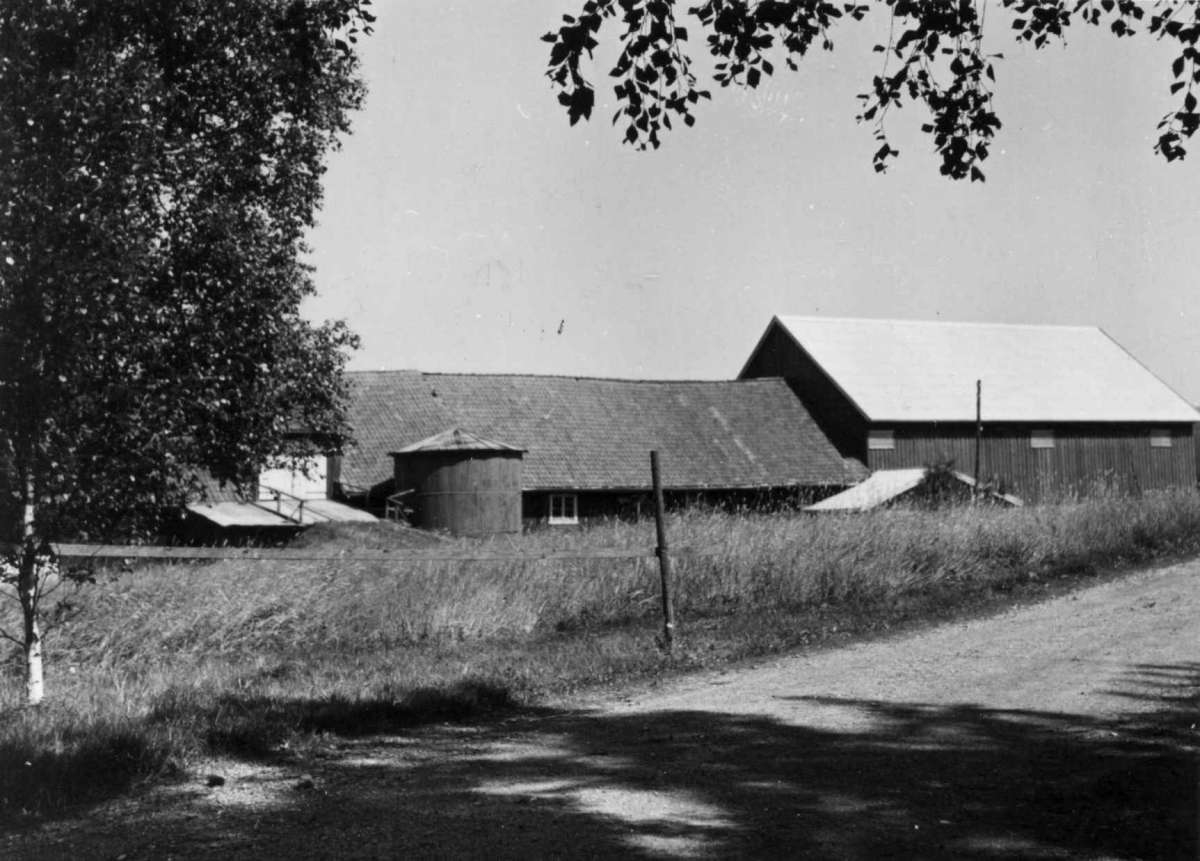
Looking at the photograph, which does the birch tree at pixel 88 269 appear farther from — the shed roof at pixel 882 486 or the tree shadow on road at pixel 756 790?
the shed roof at pixel 882 486

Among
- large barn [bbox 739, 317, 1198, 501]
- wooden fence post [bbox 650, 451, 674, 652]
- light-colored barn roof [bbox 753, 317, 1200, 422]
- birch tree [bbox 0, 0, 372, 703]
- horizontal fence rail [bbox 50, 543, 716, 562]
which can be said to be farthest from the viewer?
light-colored barn roof [bbox 753, 317, 1200, 422]

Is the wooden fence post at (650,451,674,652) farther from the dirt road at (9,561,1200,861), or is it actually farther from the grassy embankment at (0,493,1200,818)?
the dirt road at (9,561,1200,861)

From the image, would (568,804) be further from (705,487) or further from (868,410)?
(868,410)

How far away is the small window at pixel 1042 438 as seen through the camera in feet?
156

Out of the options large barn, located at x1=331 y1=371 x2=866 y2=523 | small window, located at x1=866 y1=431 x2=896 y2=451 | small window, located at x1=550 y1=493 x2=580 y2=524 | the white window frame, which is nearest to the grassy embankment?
the white window frame

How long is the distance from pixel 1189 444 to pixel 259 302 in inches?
1745

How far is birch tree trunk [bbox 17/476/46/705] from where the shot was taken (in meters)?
8.12

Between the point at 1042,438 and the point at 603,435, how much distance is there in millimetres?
17762

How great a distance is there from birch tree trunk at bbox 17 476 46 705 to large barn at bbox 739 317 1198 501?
39.1 meters

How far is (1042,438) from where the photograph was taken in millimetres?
47656

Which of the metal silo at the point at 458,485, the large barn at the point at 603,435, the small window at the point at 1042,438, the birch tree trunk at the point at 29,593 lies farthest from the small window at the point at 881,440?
the birch tree trunk at the point at 29,593

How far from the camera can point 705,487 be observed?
41.6m

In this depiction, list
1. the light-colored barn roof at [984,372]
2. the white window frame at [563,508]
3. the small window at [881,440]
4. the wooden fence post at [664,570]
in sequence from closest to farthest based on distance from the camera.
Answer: the wooden fence post at [664,570], the white window frame at [563,508], the small window at [881,440], the light-colored barn roof at [984,372]

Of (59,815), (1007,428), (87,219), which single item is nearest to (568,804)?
(59,815)
